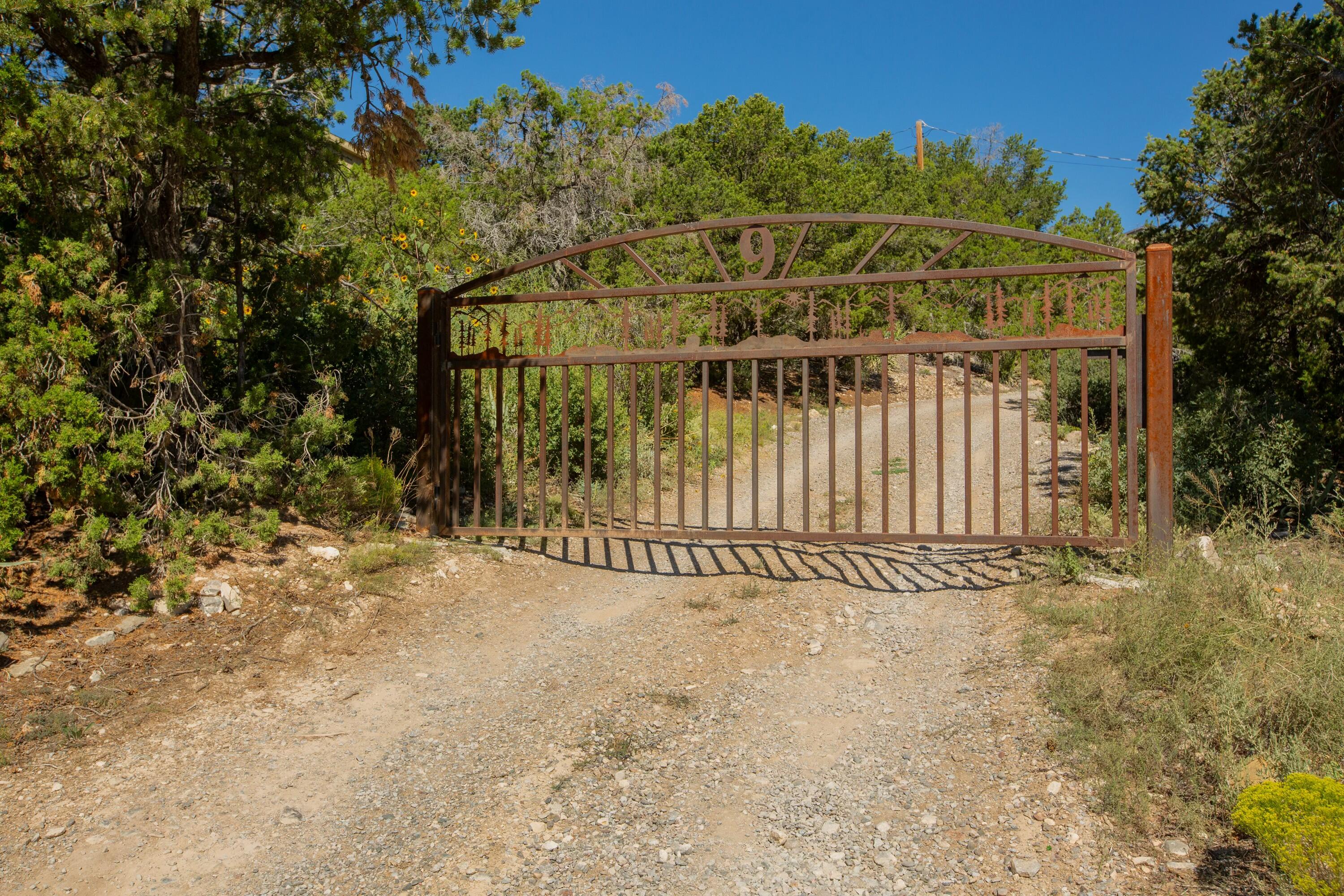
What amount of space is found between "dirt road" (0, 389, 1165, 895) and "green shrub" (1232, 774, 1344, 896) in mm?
505

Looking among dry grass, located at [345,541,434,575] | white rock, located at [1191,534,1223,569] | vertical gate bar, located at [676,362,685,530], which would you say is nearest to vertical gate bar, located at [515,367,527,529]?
dry grass, located at [345,541,434,575]

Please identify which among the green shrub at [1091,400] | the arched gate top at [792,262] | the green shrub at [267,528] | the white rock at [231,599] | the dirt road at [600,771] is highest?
the arched gate top at [792,262]

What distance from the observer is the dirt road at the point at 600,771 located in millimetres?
2910

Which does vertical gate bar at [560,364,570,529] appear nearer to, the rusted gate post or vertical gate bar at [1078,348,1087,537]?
vertical gate bar at [1078,348,1087,537]

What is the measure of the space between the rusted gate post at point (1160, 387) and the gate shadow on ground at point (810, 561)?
96 cm

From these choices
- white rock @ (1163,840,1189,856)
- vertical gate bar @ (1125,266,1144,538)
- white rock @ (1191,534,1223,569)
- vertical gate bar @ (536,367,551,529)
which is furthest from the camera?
vertical gate bar @ (536,367,551,529)

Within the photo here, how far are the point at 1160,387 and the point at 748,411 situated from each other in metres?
9.99

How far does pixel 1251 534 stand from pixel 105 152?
732cm

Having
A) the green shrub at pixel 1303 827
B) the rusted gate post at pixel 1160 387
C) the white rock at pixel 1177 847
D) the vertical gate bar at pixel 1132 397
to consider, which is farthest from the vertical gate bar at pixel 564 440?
the green shrub at pixel 1303 827

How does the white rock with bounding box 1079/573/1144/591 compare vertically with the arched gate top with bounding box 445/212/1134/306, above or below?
below

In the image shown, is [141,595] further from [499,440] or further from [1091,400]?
[1091,400]

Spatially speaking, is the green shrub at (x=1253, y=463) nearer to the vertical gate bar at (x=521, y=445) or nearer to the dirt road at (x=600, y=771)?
the dirt road at (x=600, y=771)

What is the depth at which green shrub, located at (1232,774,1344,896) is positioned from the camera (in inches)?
88.7

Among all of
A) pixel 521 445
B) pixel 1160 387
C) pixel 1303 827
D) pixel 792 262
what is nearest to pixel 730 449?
pixel 792 262
